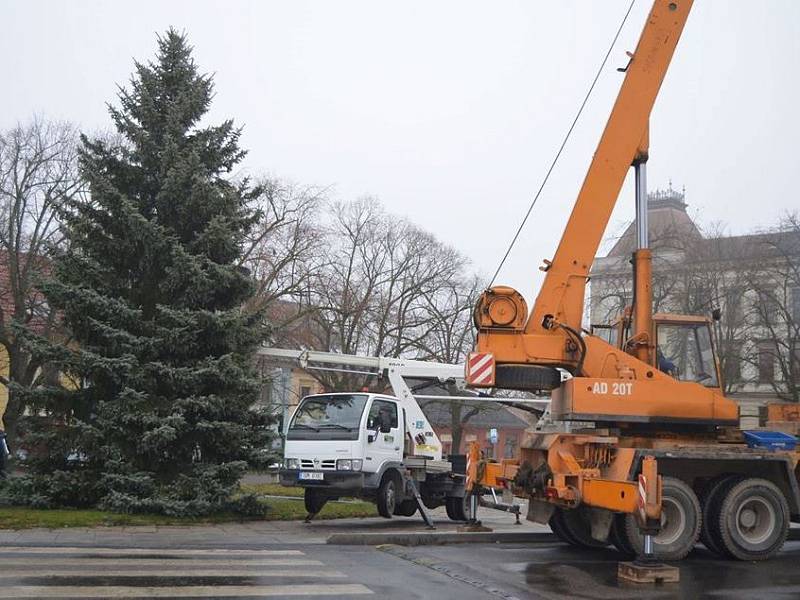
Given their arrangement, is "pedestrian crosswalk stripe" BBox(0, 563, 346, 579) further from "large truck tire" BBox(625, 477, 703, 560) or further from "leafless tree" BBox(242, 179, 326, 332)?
"leafless tree" BBox(242, 179, 326, 332)

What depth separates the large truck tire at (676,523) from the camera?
37.6 ft

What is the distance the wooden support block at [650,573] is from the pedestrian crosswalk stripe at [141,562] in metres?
3.64

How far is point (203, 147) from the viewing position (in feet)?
55.9

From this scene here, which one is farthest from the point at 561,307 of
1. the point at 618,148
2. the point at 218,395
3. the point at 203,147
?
the point at 203,147

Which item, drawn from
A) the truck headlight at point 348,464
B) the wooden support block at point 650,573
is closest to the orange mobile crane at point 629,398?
the wooden support block at point 650,573

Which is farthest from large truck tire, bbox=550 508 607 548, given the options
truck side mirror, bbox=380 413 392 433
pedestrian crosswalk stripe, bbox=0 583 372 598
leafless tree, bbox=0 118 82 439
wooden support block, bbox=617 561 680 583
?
leafless tree, bbox=0 118 82 439

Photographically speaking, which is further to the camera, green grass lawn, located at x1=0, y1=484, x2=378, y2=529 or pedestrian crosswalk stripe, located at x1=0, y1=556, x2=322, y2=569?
green grass lawn, located at x1=0, y1=484, x2=378, y2=529

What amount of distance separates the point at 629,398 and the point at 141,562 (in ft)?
21.4

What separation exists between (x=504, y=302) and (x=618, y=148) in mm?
2883

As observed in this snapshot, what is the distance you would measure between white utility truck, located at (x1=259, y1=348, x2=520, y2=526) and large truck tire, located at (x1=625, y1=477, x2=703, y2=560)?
4.99m

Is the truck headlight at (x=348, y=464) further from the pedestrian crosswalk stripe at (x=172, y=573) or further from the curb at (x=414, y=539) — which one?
the pedestrian crosswalk stripe at (x=172, y=573)

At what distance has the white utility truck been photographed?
52.5 feet

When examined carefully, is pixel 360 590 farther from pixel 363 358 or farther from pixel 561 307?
pixel 363 358

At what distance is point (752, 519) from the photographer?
12117 millimetres
